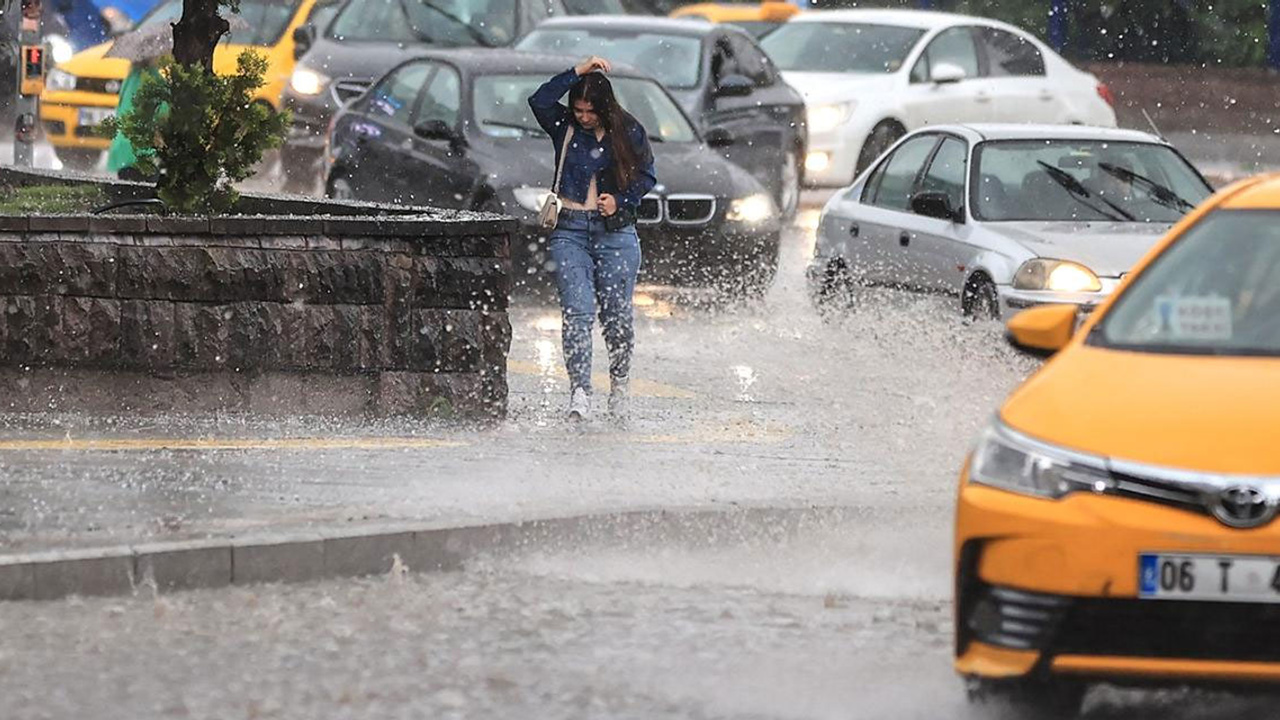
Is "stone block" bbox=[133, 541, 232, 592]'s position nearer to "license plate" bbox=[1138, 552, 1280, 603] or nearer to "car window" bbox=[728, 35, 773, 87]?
"license plate" bbox=[1138, 552, 1280, 603]

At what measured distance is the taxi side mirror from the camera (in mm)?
8125

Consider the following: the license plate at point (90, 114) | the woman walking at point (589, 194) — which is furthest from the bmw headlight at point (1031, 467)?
Result: the license plate at point (90, 114)

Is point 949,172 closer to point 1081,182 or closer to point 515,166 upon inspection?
point 1081,182

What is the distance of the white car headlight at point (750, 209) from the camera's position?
64.8 feet

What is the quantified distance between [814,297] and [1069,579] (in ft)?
35.7

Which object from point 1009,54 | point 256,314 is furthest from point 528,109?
point 1009,54

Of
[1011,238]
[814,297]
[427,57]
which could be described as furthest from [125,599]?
[427,57]

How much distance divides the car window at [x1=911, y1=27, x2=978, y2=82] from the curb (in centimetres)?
1784

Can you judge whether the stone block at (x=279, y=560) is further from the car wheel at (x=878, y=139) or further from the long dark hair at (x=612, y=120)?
the car wheel at (x=878, y=139)

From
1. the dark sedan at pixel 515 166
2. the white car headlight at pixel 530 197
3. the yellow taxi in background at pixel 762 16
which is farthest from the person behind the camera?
the yellow taxi in background at pixel 762 16

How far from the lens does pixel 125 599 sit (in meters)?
8.99

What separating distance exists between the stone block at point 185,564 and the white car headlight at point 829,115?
18359 mm

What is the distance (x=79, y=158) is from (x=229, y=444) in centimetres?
1815

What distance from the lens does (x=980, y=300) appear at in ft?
52.4
